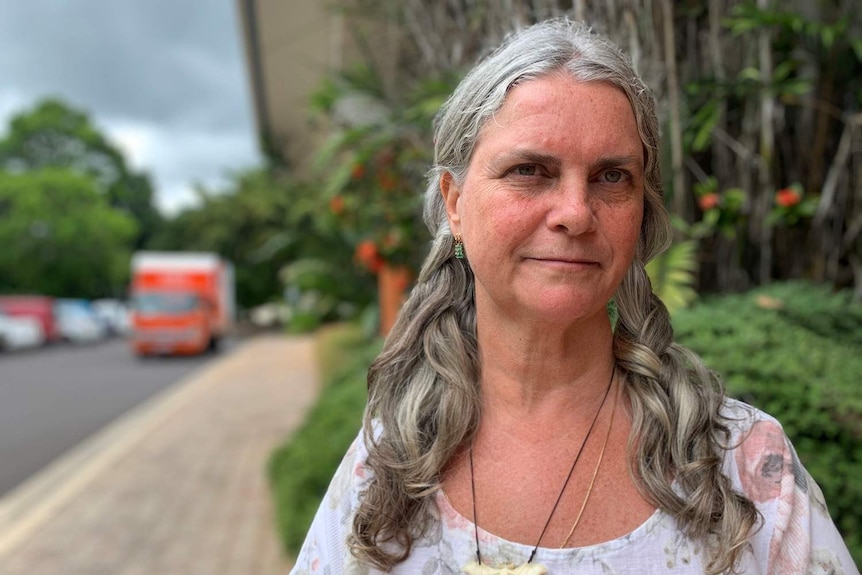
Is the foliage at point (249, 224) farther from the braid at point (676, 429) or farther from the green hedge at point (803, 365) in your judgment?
the braid at point (676, 429)

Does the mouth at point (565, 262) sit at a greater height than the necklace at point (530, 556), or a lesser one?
greater

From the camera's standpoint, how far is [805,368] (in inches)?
113

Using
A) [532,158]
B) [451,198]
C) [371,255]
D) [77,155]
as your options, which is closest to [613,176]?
[532,158]

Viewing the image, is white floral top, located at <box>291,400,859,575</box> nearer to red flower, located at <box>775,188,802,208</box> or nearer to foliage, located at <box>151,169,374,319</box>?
red flower, located at <box>775,188,802,208</box>

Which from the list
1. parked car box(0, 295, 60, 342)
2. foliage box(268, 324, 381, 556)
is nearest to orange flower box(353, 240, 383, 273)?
foliage box(268, 324, 381, 556)

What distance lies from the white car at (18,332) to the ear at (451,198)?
1037 inches

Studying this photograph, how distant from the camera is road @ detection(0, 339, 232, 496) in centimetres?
929

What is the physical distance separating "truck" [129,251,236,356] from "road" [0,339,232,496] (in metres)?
0.57

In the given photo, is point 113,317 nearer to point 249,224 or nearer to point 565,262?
point 249,224

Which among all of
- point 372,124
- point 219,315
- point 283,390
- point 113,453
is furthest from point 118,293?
point 372,124

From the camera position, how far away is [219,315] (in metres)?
26.2

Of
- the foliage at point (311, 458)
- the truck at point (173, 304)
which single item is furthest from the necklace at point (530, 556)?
the truck at point (173, 304)

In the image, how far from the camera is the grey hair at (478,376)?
1.23 metres

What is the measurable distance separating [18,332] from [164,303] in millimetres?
5761
